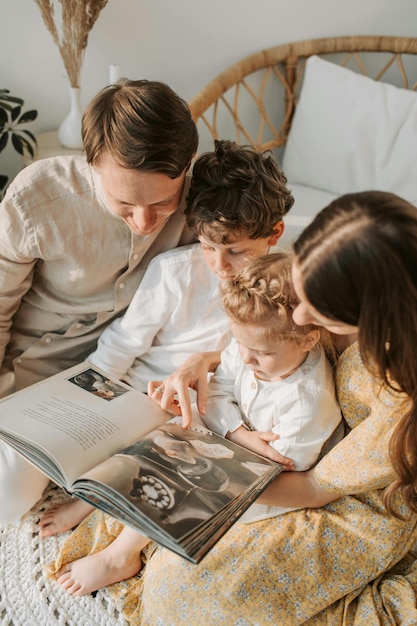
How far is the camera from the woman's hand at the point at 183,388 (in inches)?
41.0

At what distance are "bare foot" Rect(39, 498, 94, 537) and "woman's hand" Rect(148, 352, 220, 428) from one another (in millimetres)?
286

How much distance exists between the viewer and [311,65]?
210 cm

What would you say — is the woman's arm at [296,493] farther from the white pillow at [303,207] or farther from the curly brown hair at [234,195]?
the white pillow at [303,207]

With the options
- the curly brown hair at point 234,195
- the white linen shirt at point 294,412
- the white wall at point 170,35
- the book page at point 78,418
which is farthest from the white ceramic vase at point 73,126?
the white linen shirt at point 294,412

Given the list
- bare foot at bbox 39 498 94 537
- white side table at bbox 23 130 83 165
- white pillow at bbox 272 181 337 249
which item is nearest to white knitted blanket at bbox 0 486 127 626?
bare foot at bbox 39 498 94 537

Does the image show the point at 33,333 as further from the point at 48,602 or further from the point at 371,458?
the point at 371,458

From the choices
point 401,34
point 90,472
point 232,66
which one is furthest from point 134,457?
point 401,34

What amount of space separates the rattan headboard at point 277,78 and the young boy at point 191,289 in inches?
38.5

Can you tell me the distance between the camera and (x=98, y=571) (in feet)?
3.55

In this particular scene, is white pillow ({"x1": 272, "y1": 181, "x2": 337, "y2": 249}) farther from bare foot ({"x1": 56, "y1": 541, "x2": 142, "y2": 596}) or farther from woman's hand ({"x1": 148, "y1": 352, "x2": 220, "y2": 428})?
bare foot ({"x1": 56, "y1": 541, "x2": 142, "y2": 596})

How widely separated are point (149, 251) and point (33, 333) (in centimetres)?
34

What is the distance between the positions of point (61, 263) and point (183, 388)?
40 cm

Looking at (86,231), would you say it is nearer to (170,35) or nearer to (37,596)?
(37,596)

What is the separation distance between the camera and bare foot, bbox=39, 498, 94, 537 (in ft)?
3.91
